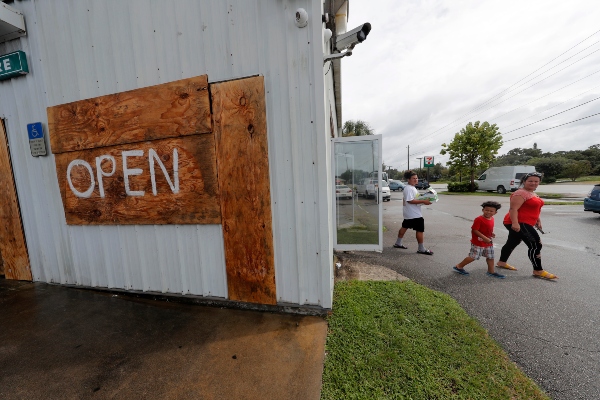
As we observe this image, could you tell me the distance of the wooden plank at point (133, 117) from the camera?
2764 mm

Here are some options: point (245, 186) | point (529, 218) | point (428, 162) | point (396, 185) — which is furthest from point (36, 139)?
point (428, 162)

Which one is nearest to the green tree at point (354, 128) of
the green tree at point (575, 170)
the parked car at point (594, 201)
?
the parked car at point (594, 201)

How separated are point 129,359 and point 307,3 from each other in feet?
12.7

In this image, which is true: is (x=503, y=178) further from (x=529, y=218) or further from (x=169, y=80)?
(x=169, y=80)

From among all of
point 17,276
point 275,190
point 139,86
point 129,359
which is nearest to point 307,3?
point 275,190

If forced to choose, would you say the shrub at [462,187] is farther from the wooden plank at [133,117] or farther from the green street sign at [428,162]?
the wooden plank at [133,117]

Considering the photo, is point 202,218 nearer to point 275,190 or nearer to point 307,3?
point 275,190

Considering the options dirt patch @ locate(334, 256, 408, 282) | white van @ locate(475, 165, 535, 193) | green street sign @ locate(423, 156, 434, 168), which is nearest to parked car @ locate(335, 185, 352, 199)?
dirt patch @ locate(334, 256, 408, 282)

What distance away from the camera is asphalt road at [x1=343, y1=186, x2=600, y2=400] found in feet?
6.70

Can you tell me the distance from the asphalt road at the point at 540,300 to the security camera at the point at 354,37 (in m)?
3.69

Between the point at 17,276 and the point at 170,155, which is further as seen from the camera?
the point at 17,276

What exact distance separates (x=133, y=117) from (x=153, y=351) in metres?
2.69

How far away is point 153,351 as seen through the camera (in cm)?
230

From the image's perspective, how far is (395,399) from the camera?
68.8 inches
